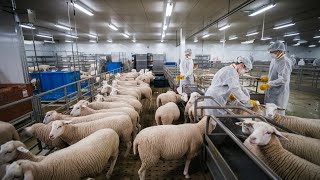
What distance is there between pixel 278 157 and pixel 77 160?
2.63 metres

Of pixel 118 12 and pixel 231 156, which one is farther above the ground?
pixel 118 12

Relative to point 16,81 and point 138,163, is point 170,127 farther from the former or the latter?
point 16,81

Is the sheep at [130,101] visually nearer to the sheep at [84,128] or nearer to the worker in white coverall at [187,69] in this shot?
the sheep at [84,128]

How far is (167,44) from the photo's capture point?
24344 millimetres

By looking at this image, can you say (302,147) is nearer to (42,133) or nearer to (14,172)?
(14,172)

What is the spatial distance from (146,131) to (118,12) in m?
7.73

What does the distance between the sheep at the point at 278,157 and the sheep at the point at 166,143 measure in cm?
107

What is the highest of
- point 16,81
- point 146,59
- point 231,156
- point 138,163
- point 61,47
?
point 61,47

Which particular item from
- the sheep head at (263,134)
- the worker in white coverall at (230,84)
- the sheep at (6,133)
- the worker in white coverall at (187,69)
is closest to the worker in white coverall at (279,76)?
the worker in white coverall at (230,84)

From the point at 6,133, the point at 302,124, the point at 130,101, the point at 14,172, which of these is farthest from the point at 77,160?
the point at 302,124

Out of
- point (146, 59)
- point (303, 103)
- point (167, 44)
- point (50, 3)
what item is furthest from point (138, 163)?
point (167, 44)

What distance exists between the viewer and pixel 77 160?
2.37 metres

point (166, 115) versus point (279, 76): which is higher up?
point (279, 76)

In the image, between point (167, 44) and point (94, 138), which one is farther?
point (167, 44)
